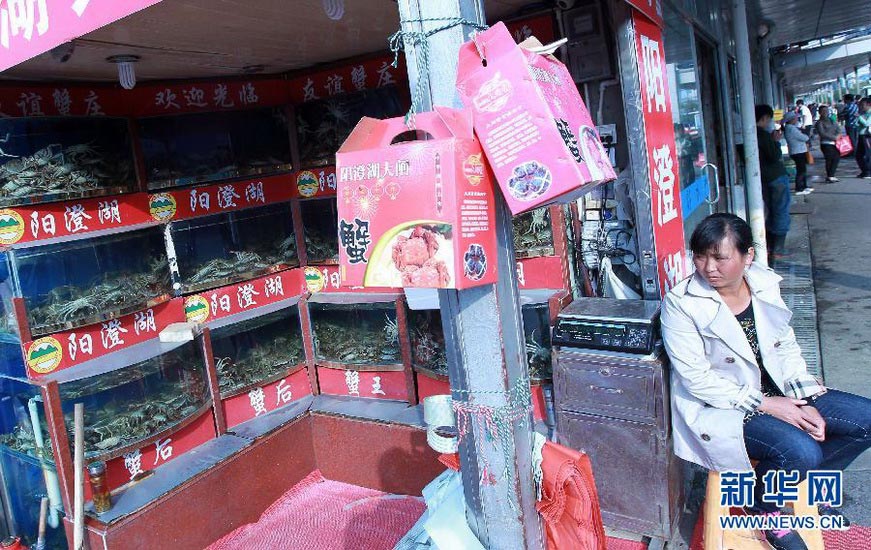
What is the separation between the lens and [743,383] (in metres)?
3.00

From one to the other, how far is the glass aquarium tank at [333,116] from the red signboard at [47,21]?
203cm

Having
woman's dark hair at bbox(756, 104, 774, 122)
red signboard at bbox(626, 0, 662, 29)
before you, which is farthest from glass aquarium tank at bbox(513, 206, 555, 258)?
woman's dark hair at bbox(756, 104, 774, 122)

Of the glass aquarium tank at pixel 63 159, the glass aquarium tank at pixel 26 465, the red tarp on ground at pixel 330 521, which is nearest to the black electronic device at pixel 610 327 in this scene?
the red tarp on ground at pixel 330 521

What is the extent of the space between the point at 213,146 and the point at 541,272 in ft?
7.78

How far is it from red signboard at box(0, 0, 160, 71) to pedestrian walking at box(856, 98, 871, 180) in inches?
572

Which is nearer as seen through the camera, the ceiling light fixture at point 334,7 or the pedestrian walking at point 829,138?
the ceiling light fixture at point 334,7

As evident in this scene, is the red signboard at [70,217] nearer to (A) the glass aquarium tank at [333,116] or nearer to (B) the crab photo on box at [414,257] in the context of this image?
(A) the glass aquarium tank at [333,116]

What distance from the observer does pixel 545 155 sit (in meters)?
1.46

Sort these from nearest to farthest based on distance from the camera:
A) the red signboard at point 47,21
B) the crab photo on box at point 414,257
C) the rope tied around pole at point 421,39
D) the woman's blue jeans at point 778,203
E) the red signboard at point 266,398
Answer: the crab photo on box at point 414,257 < the rope tied around pole at point 421,39 < the red signboard at point 47,21 < the red signboard at point 266,398 < the woman's blue jeans at point 778,203

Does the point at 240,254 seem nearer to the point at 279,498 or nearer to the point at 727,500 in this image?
the point at 279,498

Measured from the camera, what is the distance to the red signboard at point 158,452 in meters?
3.66

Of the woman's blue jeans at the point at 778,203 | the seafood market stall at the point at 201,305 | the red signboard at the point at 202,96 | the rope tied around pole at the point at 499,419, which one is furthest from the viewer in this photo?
the woman's blue jeans at the point at 778,203

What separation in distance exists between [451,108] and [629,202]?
2617mm

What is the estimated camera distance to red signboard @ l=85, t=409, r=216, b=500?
3.66 m
